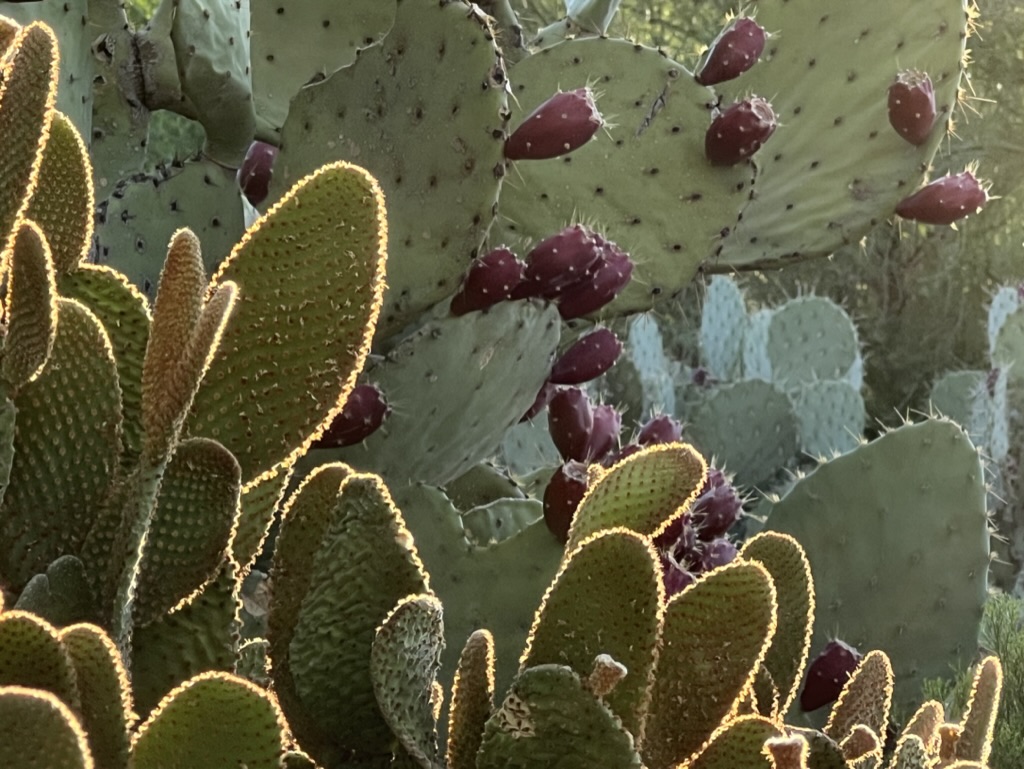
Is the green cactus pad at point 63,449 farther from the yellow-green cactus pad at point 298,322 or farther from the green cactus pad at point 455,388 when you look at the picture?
the green cactus pad at point 455,388

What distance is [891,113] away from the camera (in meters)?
2.21

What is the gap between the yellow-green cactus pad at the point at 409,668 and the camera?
1.56 feet

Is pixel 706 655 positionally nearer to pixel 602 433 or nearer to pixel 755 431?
pixel 602 433

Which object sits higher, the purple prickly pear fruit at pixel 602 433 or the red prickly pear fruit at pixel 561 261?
the red prickly pear fruit at pixel 561 261

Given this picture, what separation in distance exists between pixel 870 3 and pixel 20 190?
6.87 ft

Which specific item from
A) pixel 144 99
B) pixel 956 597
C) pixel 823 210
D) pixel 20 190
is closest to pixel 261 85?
pixel 144 99

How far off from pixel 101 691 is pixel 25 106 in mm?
208

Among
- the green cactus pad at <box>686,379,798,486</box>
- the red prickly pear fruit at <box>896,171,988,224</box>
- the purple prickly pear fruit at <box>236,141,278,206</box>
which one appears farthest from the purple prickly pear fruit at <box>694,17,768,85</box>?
the green cactus pad at <box>686,379,798,486</box>

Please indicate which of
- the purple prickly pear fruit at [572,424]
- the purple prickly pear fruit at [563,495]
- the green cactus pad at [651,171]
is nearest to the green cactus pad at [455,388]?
the purple prickly pear fruit at [572,424]

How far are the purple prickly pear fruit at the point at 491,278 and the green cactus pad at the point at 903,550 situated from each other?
0.66m

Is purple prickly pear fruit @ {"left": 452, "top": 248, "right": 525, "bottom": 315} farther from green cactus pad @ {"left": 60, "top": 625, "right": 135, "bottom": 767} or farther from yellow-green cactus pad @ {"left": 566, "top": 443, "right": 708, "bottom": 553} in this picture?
green cactus pad @ {"left": 60, "top": 625, "right": 135, "bottom": 767}

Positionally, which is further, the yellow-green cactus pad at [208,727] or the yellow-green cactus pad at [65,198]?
the yellow-green cactus pad at [65,198]

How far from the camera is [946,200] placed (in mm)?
2141

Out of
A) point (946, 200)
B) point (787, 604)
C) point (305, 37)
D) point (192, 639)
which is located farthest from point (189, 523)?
point (946, 200)
